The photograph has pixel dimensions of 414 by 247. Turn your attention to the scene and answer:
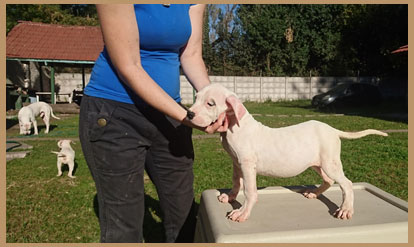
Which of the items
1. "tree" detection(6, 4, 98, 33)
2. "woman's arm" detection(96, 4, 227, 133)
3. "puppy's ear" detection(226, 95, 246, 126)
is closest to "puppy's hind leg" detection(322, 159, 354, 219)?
"puppy's ear" detection(226, 95, 246, 126)

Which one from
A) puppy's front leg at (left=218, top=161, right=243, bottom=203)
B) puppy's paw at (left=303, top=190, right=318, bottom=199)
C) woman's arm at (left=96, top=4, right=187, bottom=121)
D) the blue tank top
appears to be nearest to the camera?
woman's arm at (left=96, top=4, right=187, bottom=121)

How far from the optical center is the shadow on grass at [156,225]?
256 cm

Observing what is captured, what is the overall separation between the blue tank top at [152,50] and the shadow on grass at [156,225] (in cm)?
107

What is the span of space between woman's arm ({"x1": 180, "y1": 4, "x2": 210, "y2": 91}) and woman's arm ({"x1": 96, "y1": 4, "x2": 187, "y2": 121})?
566 mm

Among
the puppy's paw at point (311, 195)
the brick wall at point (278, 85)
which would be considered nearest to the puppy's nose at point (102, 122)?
the puppy's paw at point (311, 195)

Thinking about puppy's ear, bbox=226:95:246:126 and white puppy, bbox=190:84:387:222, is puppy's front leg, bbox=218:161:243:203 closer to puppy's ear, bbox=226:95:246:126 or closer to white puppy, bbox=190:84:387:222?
white puppy, bbox=190:84:387:222

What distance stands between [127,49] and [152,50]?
0.26 m

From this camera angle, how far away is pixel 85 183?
5.07 m

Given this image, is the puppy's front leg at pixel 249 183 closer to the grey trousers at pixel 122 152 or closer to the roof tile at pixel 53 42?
the grey trousers at pixel 122 152

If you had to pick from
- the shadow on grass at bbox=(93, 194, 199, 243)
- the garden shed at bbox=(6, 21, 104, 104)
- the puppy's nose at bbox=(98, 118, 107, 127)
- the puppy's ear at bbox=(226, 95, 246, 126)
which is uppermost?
the garden shed at bbox=(6, 21, 104, 104)

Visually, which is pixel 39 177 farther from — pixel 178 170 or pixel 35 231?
pixel 178 170

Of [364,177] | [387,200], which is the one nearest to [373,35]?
[364,177]

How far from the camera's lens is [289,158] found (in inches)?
89.6

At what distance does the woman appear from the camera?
1773 millimetres
